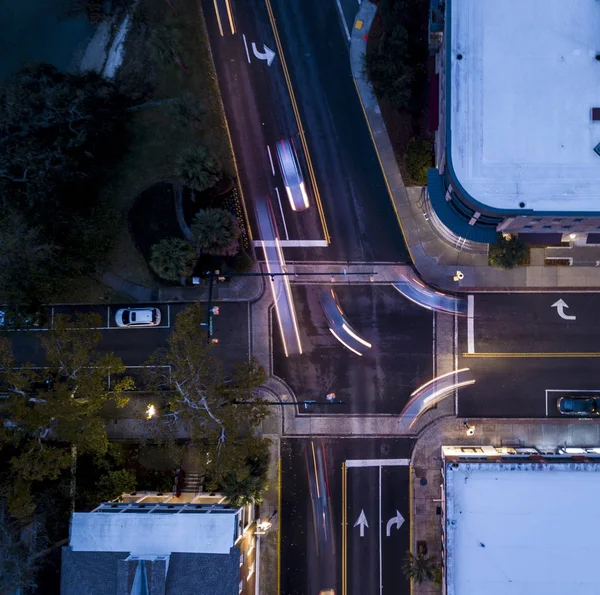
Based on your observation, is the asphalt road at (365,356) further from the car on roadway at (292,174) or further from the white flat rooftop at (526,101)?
the white flat rooftop at (526,101)

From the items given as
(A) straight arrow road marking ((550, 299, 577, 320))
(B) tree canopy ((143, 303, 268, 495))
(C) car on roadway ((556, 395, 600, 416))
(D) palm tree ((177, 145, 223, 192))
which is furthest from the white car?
(C) car on roadway ((556, 395, 600, 416))

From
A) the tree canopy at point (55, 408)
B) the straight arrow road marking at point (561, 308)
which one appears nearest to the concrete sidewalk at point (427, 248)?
the straight arrow road marking at point (561, 308)

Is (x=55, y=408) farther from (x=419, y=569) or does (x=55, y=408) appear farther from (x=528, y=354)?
(x=528, y=354)

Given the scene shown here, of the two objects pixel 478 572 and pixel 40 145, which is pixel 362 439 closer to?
pixel 478 572

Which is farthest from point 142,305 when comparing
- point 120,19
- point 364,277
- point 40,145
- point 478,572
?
point 478,572

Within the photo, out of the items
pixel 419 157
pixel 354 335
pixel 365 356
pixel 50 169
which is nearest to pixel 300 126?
pixel 419 157

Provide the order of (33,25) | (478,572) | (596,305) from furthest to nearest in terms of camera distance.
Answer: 1. (33,25)
2. (596,305)
3. (478,572)
